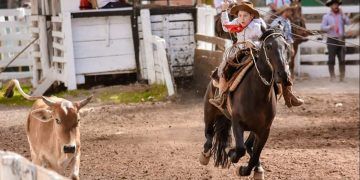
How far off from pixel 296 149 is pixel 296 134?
124 cm

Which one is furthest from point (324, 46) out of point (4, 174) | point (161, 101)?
point (4, 174)

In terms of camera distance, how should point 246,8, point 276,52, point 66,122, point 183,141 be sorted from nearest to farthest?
point 66,122 < point 276,52 < point 246,8 < point 183,141

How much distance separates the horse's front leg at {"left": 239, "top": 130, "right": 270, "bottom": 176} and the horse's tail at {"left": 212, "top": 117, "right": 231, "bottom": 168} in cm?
54

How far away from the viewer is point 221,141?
1007 cm

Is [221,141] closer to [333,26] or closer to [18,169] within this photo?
[18,169]

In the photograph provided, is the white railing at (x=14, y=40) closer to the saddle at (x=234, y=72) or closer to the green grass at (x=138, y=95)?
the green grass at (x=138, y=95)

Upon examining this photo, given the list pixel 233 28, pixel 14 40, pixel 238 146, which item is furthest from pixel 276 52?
pixel 14 40

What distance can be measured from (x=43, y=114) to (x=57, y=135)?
391 millimetres

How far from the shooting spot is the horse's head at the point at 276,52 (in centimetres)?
841

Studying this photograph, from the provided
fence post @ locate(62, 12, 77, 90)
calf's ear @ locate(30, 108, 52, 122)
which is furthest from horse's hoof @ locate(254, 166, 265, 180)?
fence post @ locate(62, 12, 77, 90)

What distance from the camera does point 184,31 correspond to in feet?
59.2

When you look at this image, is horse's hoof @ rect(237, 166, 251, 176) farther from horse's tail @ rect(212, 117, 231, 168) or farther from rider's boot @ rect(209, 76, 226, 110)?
rider's boot @ rect(209, 76, 226, 110)

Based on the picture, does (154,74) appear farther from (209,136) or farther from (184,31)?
→ (209,136)

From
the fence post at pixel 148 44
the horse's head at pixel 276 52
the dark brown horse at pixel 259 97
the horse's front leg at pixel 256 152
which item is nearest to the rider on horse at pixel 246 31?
the dark brown horse at pixel 259 97
